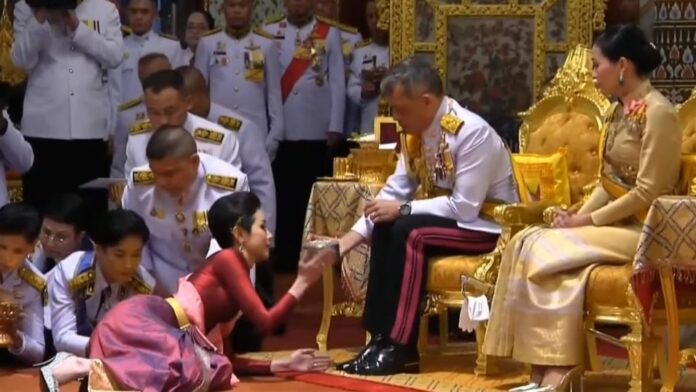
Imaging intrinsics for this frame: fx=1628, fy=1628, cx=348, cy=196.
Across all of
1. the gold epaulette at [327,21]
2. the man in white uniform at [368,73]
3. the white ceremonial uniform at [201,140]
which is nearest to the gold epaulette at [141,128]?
the white ceremonial uniform at [201,140]

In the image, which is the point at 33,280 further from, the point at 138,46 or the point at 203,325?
the point at 138,46

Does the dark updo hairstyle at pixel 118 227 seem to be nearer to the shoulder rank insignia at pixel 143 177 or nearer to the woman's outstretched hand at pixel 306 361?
the shoulder rank insignia at pixel 143 177

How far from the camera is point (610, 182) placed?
533cm

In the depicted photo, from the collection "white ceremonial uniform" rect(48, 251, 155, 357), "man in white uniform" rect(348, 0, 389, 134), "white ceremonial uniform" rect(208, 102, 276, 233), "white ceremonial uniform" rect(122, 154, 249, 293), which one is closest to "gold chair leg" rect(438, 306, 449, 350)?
"white ceremonial uniform" rect(208, 102, 276, 233)

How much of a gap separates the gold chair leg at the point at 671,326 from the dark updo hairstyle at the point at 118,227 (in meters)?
1.76

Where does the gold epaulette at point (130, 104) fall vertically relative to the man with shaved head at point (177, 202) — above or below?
above

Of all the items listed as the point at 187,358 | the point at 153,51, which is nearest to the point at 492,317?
the point at 187,358

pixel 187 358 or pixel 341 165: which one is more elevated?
pixel 341 165

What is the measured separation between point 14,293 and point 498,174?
176 cm

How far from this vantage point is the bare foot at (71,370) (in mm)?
4852

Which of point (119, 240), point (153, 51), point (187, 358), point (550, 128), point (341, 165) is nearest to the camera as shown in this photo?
point (187, 358)

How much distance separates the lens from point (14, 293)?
18.9ft

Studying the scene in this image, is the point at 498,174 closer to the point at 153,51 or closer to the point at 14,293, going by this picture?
the point at 14,293

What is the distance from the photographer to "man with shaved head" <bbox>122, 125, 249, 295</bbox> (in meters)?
5.67
